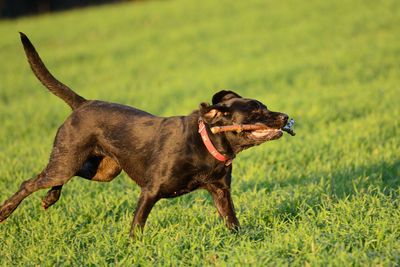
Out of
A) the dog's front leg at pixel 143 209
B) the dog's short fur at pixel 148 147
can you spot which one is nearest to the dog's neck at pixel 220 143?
the dog's short fur at pixel 148 147

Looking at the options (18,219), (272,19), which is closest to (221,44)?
(272,19)

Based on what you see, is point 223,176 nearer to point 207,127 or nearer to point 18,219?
point 207,127

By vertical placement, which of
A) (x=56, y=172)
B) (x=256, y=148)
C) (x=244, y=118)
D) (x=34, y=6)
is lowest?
(x=256, y=148)

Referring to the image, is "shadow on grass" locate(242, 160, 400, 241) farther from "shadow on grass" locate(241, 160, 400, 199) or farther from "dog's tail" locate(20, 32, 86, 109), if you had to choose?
"dog's tail" locate(20, 32, 86, 109)

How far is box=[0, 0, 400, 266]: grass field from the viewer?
483 centimetres

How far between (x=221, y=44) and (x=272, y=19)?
438 cm

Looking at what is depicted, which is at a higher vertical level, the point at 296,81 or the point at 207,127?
the point at 207,127

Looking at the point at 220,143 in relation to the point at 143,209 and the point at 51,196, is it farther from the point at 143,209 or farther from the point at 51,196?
the point at 51,196

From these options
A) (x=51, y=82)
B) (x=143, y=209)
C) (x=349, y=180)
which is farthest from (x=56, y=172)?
(x=349, y=180)

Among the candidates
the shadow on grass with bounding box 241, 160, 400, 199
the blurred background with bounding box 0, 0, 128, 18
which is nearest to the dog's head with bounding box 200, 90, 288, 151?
the shadow on grass with bounding box 241, 160, 400, 199

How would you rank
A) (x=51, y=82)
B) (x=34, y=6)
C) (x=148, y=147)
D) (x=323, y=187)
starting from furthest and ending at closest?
(x=34, y=6) → (x=323, y=187) → (x=51, y=82) → (x=148, y=147)

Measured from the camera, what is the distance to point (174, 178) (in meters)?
4.96

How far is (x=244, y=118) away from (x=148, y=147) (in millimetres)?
908

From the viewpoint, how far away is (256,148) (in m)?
8.99
